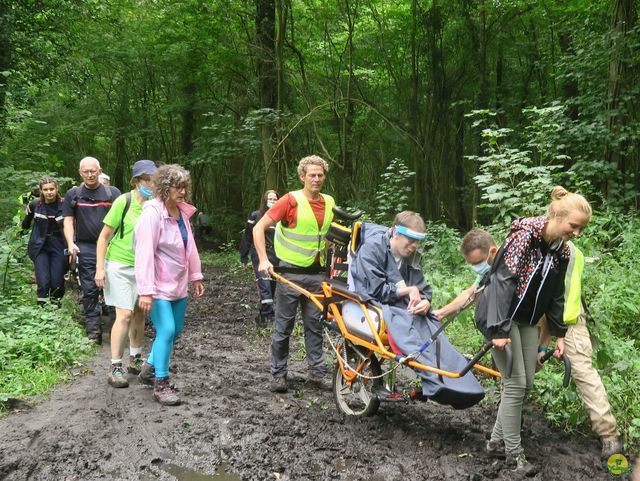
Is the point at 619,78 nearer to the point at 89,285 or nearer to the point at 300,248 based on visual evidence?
the point at 300,248

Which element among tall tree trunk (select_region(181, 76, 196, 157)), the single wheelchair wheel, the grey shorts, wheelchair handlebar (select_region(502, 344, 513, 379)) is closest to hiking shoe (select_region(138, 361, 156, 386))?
the grey shorts

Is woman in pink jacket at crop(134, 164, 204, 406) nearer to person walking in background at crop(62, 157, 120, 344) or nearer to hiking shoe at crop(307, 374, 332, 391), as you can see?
hiking shoe at crop(307, 374, 332, 391)

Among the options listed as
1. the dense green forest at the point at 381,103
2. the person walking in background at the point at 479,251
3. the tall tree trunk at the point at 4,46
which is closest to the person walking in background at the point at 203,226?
the dense green forest at the point at 381,103

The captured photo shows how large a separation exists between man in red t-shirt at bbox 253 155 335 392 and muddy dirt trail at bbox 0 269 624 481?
0.48m

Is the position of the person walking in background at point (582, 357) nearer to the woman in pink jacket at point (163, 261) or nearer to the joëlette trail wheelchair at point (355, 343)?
the joëlette trail wheelchair at point (355, 343)

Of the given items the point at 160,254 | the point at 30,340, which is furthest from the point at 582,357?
the point at 30,340

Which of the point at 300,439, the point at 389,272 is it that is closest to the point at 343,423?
the point at 300,439

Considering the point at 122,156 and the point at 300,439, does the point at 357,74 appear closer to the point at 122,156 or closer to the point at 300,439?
the point at 122,156

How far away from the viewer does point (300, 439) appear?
4488 millimetres

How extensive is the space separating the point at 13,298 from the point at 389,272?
5705 millimetres

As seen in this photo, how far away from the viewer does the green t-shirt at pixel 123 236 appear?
19.0 feet

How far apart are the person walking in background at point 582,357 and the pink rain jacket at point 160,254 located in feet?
10.2

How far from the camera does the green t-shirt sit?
5793 millimetres
